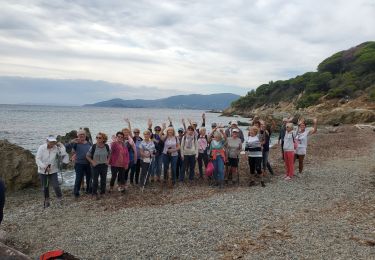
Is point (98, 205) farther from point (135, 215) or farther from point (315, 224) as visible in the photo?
point (315, 224)

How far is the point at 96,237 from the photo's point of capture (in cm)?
830

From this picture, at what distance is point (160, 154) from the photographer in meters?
13.5

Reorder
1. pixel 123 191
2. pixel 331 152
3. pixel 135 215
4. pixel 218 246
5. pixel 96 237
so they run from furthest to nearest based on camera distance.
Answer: pixel 331 152, pixel 123 191, pixel 135 215, pixel 96 237, pixel 218 246

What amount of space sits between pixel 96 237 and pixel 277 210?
479 centimetres

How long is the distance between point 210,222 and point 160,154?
4.91 meters

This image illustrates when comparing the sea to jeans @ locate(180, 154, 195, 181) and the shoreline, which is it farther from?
the shoreline

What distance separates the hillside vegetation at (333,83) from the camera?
7269 cm

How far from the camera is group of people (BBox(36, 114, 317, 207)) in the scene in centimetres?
1152

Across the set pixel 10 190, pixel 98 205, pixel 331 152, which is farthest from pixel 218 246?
pixel 331 152

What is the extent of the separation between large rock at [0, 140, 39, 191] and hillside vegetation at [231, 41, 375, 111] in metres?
61.3

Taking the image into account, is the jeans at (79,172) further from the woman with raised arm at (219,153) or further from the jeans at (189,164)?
the woman with raised arm at (219,153)

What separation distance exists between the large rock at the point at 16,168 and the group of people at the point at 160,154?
8.98 feet

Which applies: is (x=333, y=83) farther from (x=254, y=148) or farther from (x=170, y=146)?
(x=170, y=146)

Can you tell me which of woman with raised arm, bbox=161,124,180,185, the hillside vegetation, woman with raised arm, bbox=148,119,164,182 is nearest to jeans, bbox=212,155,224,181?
woman with raised arm, bbox=161,124,180,185
